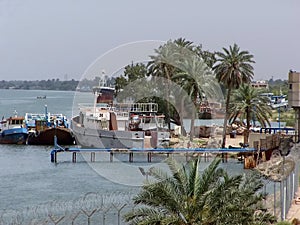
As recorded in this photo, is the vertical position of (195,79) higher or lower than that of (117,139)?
higher

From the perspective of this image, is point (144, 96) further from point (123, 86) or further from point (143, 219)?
point (143, 219)

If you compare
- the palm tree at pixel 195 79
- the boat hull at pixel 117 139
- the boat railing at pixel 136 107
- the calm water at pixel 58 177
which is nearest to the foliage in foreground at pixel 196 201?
the calm water at pixel 58 177

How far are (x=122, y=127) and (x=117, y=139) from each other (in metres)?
3.17

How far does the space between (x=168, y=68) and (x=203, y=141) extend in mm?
12176

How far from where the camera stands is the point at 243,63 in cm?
7512

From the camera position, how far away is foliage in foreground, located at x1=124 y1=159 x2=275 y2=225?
21.9 m

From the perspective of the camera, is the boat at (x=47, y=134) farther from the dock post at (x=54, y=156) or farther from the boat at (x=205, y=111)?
the dock post at (x=54, y=156)

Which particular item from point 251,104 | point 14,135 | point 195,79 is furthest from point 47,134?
point 251,104

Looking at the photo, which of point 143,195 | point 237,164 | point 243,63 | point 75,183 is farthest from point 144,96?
point 143,195

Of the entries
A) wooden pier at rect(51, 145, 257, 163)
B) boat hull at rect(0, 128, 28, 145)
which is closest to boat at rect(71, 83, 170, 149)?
wooden pier at rect(51, 145, 257, 163)

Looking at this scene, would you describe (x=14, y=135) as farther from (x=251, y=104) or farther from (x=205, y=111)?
(x=251, y=104)

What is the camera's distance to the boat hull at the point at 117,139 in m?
80.2

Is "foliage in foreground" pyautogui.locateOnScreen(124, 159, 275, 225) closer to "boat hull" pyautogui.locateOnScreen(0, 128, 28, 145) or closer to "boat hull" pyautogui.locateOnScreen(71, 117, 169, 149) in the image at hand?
"boat hull" pyautogui.locateOnScreen(71, 117, 169, 149)

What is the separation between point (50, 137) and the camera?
306ft
